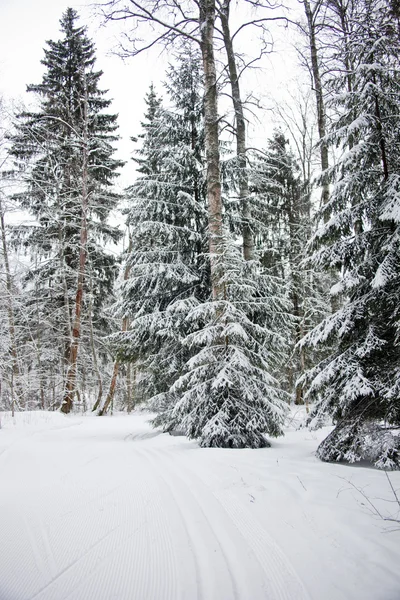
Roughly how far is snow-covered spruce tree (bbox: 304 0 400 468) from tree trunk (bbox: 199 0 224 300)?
210 centimetres

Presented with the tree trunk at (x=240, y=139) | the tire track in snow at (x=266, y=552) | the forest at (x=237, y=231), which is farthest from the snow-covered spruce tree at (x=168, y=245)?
the tire track in snow at (x=266, y=552)

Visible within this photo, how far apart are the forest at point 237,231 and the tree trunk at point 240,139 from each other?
0.04 m

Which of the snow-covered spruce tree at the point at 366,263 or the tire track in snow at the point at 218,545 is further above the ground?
the snow-covered spruce tree at the point at 366,263

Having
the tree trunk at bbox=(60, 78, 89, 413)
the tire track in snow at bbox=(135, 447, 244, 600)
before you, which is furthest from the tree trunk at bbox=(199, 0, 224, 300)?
the tree trunk at bbox=(60, 78, 89, 413)

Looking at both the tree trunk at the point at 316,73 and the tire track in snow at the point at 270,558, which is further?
the tree trunk at the point at 316,73

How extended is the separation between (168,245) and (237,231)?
76.0 inches

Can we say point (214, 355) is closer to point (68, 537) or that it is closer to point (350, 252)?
point (350, 252)

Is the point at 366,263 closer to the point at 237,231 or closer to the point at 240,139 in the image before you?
the point at 237,231

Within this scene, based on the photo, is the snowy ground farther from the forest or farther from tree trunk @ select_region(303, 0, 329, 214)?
tree trunk @ select_region(303, 0, 329, 214)

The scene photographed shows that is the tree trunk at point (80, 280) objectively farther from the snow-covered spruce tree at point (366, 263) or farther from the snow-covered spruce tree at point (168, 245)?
the snow-covered spruce tree at point (366, 263)

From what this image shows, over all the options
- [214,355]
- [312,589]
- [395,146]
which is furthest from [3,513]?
[395,146]

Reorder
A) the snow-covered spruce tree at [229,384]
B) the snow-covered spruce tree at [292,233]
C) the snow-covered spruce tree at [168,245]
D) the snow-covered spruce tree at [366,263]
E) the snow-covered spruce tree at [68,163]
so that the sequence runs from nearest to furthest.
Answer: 1. the snow-covered spruce tree at [366,263]
2. the snow-covered spruce tree at [229,384]
3. the snow-covered spruce tree at [168,245]
4. the snow-covered spruce tree at [292,233]
5. the snow-covered spruce tree at [68,163]

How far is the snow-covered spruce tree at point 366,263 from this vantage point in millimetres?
3699

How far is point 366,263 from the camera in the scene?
13.5 feet
